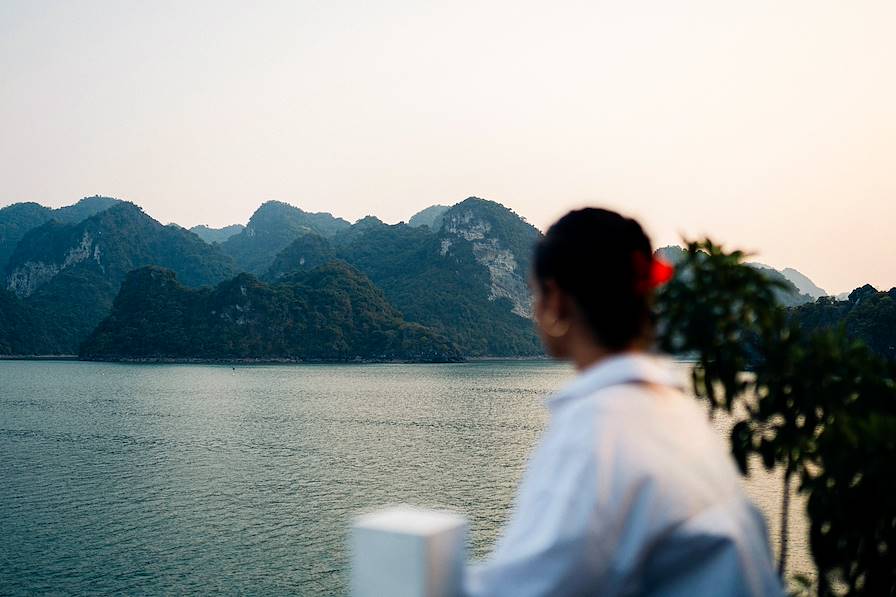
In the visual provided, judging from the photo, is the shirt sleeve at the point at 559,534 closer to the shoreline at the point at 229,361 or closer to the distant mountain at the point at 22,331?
the shoreline at the point at 229,361

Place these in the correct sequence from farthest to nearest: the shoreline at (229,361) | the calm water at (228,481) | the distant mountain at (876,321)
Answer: the shoreline at (229,361)
the distant mountain at (876,321)
the calm water at (228,481)

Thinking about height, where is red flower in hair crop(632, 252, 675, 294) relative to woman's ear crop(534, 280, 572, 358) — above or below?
above

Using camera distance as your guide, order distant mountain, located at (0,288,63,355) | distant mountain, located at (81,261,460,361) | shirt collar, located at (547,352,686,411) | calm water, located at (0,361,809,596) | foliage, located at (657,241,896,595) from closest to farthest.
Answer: shirt collar, located at (547,352,686,411)
foliage, located at (657,241,896,595)
calm water, located at (0,361,809,596)
distant mountain, located at (81,261,460,361)
distant mountain, located at (0,288,63,355)

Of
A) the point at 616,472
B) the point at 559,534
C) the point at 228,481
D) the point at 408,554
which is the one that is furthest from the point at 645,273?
the point at 228,481

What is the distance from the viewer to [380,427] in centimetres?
5641

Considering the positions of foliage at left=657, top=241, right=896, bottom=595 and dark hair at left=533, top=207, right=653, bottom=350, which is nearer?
dark hair at left=533, top=207, right=653, bottom=350

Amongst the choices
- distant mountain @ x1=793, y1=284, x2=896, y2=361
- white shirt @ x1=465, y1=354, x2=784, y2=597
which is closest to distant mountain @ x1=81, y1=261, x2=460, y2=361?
distant mountain @ x1=793, y1=284, x2=896, y2=361

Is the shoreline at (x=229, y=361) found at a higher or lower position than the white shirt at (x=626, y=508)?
lower

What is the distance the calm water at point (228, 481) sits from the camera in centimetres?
2055

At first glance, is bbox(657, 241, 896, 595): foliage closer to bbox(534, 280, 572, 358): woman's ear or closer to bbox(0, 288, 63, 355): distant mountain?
bbox(534, 280, 572, 358): woman's ear

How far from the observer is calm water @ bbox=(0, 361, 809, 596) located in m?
20.5

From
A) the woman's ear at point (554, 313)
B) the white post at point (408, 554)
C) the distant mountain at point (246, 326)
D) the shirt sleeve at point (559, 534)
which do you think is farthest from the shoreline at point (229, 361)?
the shirt sleeve at point (559, 534)

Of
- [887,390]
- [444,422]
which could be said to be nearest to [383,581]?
[887,390]

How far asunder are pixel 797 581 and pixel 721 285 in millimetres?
1441
